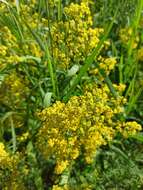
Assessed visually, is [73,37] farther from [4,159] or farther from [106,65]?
[4,159]

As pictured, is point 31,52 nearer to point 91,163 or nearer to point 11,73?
point 11,73

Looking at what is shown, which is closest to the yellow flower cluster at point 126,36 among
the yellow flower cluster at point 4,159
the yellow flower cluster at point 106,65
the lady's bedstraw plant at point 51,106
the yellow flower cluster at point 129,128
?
the lady's bedstraw plant at point 51,106

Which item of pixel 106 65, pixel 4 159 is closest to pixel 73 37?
pixel 106 65

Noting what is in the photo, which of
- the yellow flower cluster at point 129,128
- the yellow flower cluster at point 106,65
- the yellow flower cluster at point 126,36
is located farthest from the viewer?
the yellow flower cluster at point 126,36

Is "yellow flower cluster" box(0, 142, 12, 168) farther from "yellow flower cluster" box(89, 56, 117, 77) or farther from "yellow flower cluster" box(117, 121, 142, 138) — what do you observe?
"yellow flower cluster" box(89, 56, 117, 77)

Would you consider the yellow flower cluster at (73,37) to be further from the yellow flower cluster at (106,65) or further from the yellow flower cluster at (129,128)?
the yellow flower cluster at (129,128)

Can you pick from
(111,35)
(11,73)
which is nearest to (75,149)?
(11,73)
